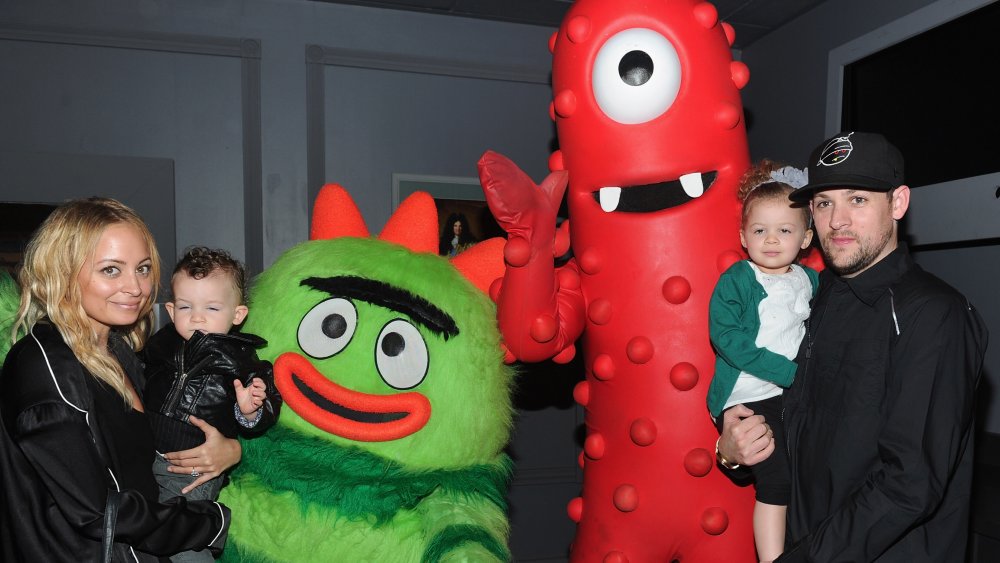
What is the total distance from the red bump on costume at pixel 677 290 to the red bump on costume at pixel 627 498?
0.42 m

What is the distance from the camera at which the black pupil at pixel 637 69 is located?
175 centimetres

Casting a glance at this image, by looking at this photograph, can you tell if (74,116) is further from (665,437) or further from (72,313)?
(665,437)

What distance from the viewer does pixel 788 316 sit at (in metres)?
1.57

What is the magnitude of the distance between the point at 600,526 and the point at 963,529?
28.4 inches

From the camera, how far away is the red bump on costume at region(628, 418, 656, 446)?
171cm

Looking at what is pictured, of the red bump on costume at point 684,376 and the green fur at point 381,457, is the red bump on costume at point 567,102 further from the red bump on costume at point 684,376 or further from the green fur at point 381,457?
the red bump on costume at point 684,376

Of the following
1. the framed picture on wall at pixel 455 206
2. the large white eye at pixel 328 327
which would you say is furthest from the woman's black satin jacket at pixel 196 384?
the framed picture on wall at pixel 455 206

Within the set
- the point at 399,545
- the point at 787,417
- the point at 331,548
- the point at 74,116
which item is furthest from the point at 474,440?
the point at 74,116

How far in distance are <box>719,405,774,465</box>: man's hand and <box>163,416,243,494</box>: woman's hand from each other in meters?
1.02

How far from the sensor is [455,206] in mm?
3225

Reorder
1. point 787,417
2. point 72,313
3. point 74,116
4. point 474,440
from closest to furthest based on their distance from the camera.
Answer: point 72,313 → point 787,417 → point 474,440 → point 74,116

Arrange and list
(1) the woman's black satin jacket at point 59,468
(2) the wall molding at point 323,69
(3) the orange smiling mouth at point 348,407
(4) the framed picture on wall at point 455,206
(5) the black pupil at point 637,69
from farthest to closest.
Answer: (4) the framed picture on wall at point 455,206 < (2) the wall molding at point 323,69 < (5) the black pupil at point 637,69 < (3) the orange smiling mouth at point 348,407 < (1) the woman's black satin jacket at point 59,468

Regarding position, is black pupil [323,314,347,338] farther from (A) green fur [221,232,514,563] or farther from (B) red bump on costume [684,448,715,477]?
(B) red bump on costume [684,448,715,477]

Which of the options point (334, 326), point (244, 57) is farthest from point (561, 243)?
point (244, 57)
